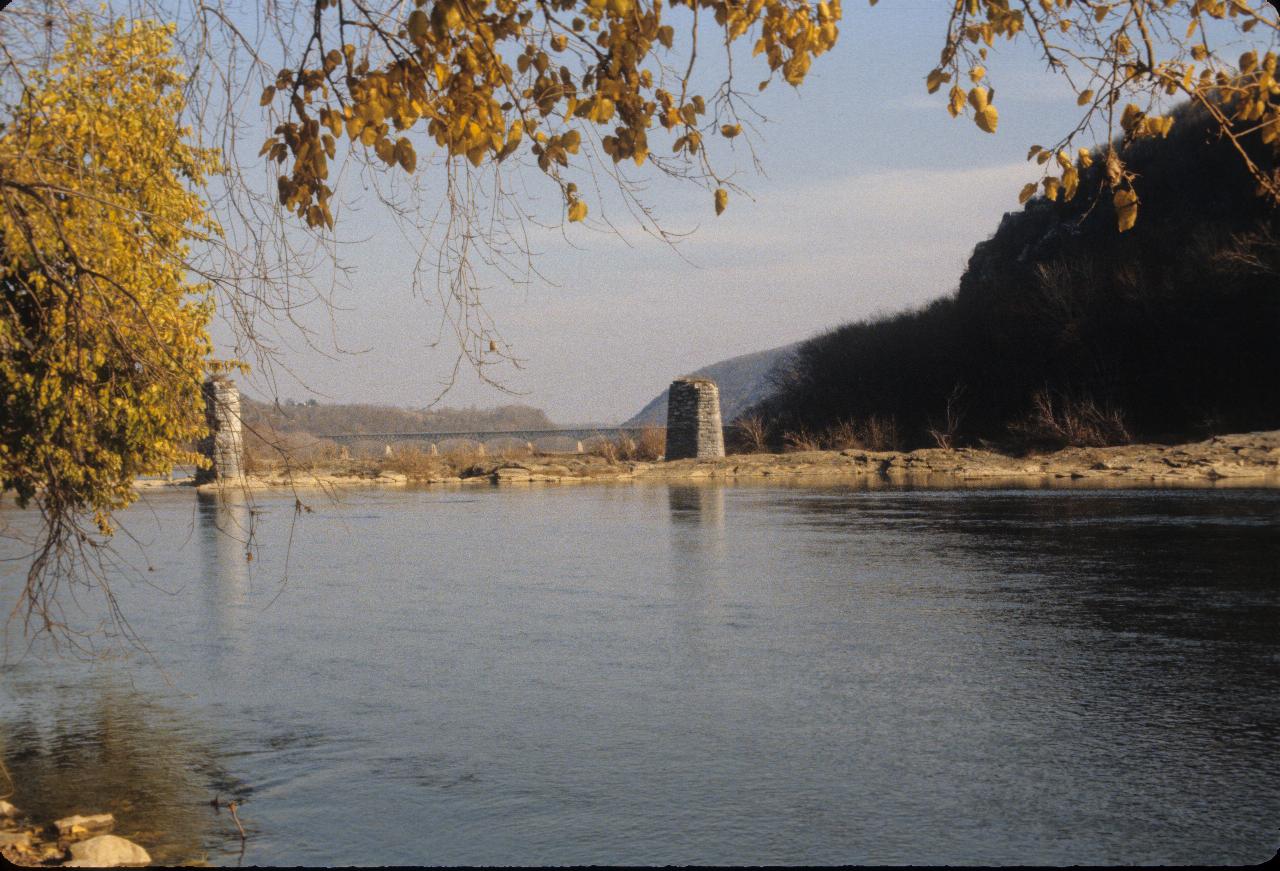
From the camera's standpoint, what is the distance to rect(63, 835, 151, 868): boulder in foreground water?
548cm

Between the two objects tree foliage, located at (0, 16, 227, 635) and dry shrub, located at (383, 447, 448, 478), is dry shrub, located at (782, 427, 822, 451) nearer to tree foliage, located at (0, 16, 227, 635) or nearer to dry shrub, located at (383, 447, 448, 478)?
dry shrub, located at (383, 447, 448, 478)

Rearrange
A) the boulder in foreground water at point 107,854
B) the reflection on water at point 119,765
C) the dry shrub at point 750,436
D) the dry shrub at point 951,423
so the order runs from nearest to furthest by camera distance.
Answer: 1. the boulder in foreground water at point 107,854
2. the reflection on water at point 119,765
3. the dry shrub at point 951,423
4. the dry shrub at point 750,436

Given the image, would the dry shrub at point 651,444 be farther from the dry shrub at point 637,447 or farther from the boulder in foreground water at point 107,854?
the boulder in foreground water at point 107,854

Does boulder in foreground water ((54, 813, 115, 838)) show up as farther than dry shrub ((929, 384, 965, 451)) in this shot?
No

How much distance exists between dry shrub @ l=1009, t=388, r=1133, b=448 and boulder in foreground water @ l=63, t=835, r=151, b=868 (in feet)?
126

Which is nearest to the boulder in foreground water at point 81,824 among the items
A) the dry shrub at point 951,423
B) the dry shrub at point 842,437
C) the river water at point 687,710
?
the river water at point 687,710

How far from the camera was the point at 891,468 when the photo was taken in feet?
139

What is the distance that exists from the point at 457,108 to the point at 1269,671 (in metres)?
7.05

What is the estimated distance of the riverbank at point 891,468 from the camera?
32844mm

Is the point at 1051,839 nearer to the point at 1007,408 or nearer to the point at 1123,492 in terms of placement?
the point at 1123,492

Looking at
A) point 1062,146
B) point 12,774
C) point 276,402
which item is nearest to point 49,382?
point 12,774

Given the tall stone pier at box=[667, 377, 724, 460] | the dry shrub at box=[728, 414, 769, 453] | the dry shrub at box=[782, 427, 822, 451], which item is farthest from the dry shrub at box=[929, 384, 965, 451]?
the tall stone pier at box=[667, 377, 724, 460]

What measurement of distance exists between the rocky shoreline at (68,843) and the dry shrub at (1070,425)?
125 feet

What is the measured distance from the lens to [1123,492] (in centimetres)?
2773
